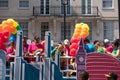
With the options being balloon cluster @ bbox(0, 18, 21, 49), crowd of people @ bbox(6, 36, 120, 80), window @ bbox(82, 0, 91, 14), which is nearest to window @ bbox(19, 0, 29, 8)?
window @ bbox(82, 0, 91, 14)

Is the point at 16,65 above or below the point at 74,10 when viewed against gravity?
below

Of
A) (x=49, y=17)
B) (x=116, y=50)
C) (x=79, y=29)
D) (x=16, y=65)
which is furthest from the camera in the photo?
(x=49, y=17)

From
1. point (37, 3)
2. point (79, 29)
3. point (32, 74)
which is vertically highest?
point (37, 3)

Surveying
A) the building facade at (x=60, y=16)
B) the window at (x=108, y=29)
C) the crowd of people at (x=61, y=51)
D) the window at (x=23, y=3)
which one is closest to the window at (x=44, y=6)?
the building facade at (x=60, y=16)

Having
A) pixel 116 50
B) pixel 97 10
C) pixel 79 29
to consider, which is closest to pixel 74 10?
pixel 97 10

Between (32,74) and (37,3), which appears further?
(37,3)

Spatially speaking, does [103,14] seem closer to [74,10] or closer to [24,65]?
[74,10]

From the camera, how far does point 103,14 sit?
47.3 metres

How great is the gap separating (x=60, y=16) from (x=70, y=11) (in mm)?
1451

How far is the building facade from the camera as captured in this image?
4628 centimetres

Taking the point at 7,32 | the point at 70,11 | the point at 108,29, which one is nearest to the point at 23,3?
the point at 70,11

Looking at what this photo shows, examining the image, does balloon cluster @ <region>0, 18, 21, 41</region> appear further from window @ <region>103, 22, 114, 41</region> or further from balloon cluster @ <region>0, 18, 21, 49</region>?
window @ <region>103, 22, 114, 41</region>

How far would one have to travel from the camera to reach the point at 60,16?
46219 millimetres

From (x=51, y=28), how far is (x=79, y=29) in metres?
31.3
